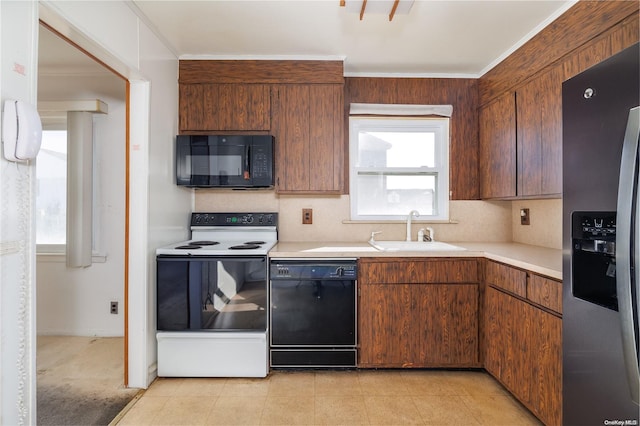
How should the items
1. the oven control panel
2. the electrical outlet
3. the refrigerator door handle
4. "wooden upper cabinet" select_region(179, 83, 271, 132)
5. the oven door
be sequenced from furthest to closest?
the electrical outlet < the oven control panel < "wooden upper cabinet" select_region(179, 83, 271, 132) < the oven door < the refrigerator door handle

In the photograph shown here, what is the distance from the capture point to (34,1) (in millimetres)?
1269

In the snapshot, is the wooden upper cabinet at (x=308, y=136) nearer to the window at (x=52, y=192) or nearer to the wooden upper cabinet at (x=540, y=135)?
the wooden upper cabinet at (x=540, y=135)

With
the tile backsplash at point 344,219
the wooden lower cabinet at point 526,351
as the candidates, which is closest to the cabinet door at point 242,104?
the tile backsplash at point 344,219

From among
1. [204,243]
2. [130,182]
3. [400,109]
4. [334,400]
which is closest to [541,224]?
[400,109]

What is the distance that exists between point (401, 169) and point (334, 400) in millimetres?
1901

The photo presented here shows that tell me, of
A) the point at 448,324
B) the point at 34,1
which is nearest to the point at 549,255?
the point at 448,324

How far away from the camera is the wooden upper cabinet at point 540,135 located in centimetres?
192

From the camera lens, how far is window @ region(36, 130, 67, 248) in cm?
297

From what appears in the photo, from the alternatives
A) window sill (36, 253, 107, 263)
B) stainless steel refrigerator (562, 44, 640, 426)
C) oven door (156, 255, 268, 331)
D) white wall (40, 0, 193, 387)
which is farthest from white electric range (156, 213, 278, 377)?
stainless steel refrigerator (562, 44, 640, 426)

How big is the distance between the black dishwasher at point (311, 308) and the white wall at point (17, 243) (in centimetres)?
126

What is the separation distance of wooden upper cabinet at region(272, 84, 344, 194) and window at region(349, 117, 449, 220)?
0.39 m

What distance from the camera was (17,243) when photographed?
1209 mm

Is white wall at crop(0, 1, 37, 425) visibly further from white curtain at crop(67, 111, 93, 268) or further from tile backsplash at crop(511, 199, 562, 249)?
tile backsplash at crop(511, 199, 562, 249)

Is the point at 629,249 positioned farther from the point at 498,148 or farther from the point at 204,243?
the point at 204,243
